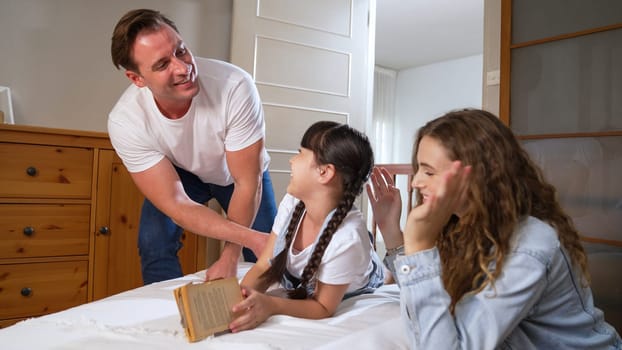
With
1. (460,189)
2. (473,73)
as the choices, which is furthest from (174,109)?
(473,73)

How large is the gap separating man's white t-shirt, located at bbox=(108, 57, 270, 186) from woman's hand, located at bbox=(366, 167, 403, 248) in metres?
0.52

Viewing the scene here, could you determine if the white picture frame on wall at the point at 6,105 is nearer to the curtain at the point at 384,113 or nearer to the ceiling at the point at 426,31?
the ceiling at the point at 426,31

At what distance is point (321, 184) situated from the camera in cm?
122

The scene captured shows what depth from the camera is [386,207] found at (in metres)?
1.24

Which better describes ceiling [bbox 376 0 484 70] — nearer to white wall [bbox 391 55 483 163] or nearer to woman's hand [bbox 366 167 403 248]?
white wall [bbox 391 55 483 163]

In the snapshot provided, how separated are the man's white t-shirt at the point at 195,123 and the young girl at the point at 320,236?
0.40 m

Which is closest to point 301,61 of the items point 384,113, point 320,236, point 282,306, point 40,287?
point 40,287

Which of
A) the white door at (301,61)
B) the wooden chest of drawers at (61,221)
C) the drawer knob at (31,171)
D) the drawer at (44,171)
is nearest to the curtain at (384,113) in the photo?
the white door at (301,61)

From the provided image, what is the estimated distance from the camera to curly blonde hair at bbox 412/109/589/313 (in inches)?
33.5

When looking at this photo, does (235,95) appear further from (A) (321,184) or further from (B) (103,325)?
(B) (103,325)

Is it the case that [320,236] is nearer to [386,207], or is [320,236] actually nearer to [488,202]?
[386,207]

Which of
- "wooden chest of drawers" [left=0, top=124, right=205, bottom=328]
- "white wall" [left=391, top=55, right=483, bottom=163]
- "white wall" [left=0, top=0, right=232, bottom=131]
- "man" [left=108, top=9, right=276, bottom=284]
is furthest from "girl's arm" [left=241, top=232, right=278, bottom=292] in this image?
"white wall" [left=391, top=55, right=483, bottom=163]

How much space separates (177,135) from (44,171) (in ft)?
2.59

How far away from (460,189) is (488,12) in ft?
6.58
